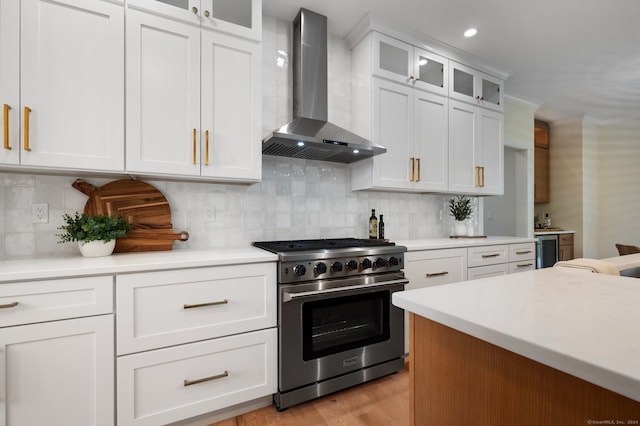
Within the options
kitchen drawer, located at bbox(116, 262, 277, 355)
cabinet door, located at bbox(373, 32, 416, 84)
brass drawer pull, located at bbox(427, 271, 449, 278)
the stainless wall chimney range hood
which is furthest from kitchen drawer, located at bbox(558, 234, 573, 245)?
kitchen drawer, located at bbox(116, 262, 277, 355)

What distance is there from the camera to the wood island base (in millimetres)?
500

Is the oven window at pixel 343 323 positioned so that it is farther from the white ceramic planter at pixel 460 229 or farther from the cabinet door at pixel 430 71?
the cabinet door at pixel 430 71

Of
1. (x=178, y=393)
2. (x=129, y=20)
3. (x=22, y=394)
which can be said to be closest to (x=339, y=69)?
(x=129, y=20)

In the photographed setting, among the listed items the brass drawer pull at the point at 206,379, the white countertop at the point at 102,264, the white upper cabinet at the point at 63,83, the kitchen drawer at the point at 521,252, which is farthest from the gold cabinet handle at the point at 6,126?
the kitchen drawer at the point at 521,252

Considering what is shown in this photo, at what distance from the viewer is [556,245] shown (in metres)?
4.41

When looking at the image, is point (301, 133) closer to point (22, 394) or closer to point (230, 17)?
point (230, 17)

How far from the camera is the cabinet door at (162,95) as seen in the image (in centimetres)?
164

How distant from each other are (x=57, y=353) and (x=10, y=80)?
1.27 metres

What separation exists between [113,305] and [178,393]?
1.84ft

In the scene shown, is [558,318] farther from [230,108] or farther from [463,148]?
[463,148]

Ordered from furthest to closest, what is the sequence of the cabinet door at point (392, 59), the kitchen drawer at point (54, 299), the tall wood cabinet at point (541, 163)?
the tall wood cabinet at point (541, 163) → the cabinet door at point (392, 59) → the kitchen drawer at point (54, 299)

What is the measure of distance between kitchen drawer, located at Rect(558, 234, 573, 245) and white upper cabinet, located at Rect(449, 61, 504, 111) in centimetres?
255

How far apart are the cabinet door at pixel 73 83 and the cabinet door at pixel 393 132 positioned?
1.79 metres

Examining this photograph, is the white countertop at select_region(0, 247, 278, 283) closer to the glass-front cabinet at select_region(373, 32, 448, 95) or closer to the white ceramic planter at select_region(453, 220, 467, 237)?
the glass-front cabinet at select_region(373, 32, 448, 95)
